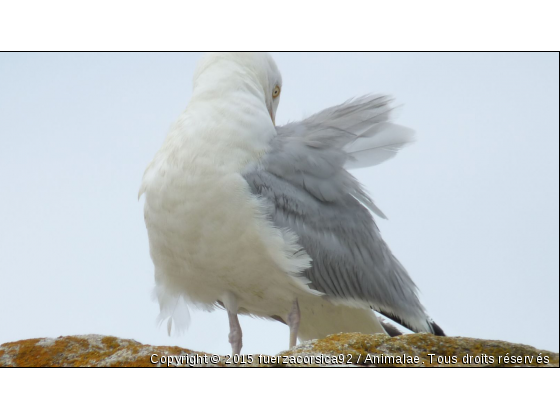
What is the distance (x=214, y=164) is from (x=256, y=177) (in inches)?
12.6

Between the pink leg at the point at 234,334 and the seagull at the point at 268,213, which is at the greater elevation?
the seagull at the point at 268,213

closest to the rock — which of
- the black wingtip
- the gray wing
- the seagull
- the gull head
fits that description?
the seagull

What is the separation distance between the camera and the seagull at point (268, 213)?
19.5ft

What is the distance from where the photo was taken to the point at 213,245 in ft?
19.5

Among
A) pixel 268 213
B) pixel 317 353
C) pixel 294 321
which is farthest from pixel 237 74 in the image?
pixel 317 353

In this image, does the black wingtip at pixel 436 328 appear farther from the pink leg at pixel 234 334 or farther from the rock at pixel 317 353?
the pink leg at pixel 234 334

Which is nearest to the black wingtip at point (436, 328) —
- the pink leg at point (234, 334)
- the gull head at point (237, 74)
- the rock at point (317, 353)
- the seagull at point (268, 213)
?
the seagull at point (268, 213)

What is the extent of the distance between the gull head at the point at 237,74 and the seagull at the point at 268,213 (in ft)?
0.04

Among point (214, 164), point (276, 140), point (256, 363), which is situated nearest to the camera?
point (256, 363)

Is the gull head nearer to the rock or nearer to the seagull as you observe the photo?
the seagull

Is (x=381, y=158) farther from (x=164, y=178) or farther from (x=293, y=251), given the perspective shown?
(x=164, y=178)

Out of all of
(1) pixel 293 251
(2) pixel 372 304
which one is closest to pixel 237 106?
(1) pixel 293 251

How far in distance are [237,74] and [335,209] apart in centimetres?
129

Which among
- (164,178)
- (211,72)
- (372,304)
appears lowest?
(372,304)
